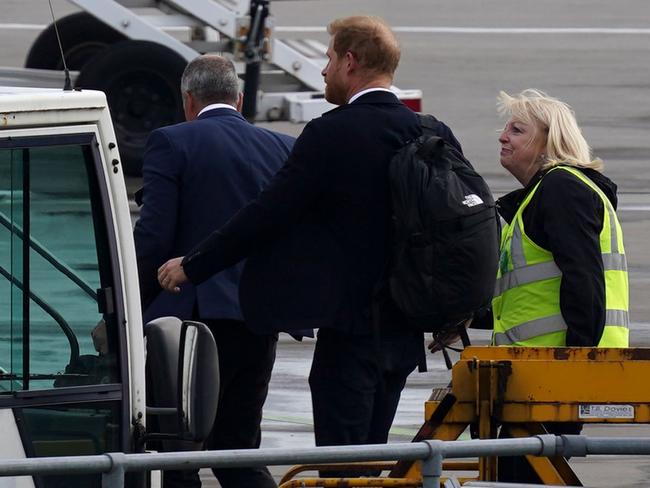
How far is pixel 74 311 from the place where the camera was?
160 inches

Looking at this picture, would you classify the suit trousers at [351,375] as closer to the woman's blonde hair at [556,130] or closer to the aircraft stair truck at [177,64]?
the woman's blonde hair at [556,130]

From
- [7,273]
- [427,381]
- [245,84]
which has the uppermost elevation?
[7,273]

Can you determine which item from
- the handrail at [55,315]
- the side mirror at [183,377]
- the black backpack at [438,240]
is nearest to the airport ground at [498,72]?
the black backpack at [438,240]

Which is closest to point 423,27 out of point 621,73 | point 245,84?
point 621,73

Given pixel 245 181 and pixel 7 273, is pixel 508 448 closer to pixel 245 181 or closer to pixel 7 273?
pixel 7 273

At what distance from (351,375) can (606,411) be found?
2.82ft

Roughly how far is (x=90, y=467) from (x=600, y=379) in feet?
5.75

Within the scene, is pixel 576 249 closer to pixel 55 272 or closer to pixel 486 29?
pixel 55 272

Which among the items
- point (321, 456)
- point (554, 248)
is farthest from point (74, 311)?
point (554, 248)

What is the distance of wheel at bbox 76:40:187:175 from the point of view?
12430 millimetres

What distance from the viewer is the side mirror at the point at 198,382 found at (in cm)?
408

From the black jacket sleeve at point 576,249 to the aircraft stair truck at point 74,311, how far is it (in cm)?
144

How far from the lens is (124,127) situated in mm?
12539

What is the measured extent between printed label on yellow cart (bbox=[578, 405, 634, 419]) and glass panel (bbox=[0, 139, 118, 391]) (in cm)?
139
